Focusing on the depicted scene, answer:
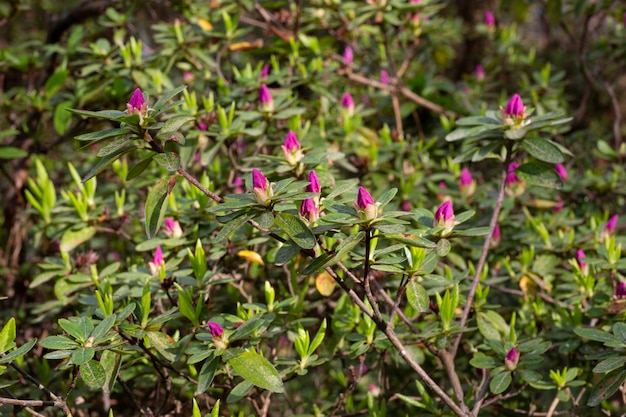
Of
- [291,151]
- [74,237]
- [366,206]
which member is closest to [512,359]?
[366,206]

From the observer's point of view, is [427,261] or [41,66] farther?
[41,66]

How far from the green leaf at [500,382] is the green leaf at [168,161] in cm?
81

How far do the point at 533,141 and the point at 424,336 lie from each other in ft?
1.78

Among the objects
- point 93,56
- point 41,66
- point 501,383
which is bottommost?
A: point 501,383

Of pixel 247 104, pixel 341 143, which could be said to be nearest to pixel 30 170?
pixel 247 104

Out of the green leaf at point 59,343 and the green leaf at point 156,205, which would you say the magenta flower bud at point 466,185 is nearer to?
the green leaf at point 156,205

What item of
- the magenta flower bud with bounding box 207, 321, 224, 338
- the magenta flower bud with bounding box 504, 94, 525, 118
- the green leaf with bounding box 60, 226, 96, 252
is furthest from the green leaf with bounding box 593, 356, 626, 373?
the green leaf with bounding box 60, 226, 96, 252

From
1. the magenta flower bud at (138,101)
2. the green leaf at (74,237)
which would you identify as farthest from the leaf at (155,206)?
the green leaf at (74,237)

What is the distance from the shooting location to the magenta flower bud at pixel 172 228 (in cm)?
169

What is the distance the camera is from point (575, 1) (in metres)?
3.15

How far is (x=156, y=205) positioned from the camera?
117 cm

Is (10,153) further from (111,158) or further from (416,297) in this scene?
(416,297)

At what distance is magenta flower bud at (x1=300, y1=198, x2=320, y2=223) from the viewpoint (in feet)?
3.96

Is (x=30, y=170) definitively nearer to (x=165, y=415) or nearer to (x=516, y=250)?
(x=165, y=415)
